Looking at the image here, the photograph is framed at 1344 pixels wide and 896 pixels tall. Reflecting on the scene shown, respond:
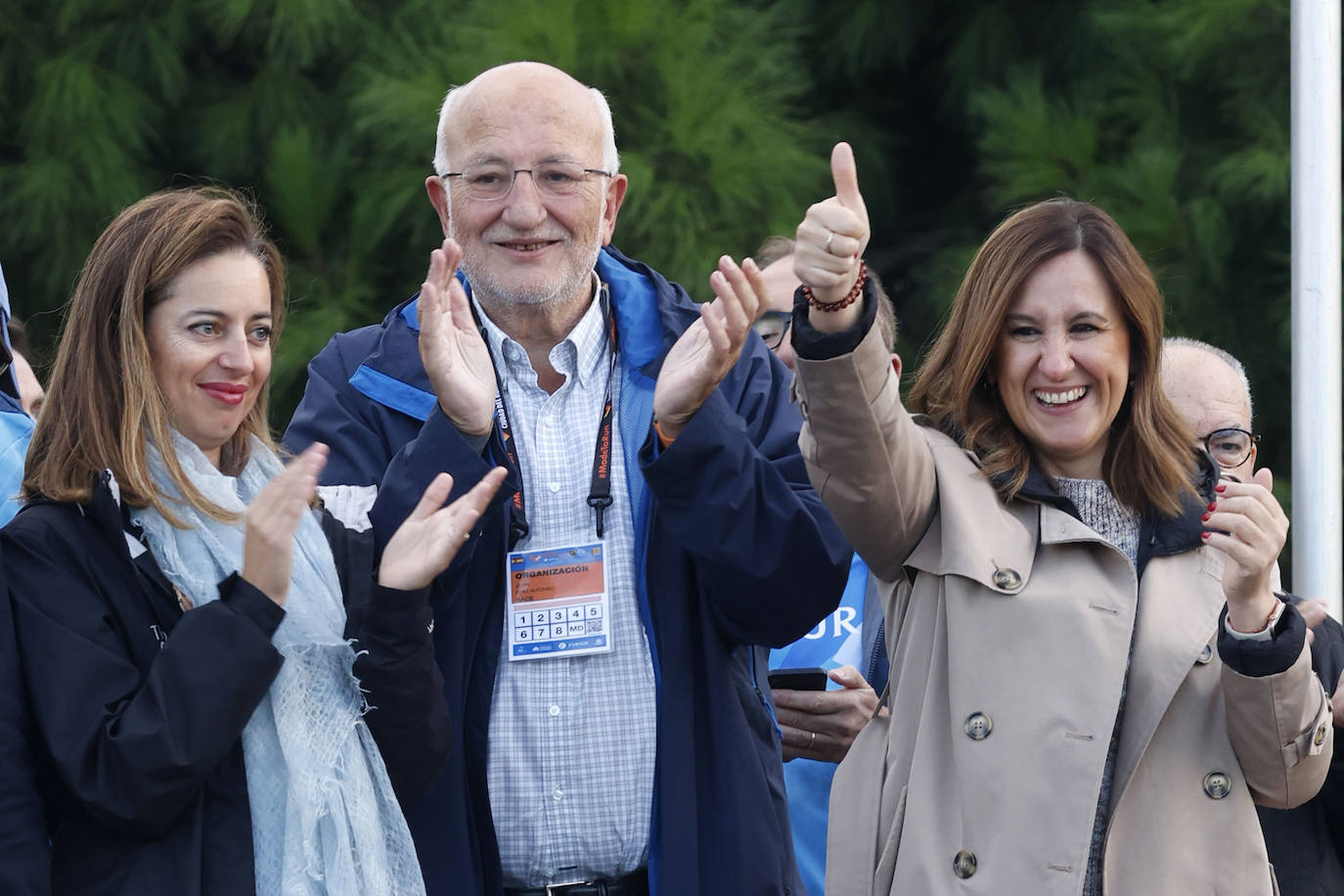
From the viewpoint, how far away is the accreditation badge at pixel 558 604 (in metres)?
3.22

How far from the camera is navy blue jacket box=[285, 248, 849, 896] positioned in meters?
3.10

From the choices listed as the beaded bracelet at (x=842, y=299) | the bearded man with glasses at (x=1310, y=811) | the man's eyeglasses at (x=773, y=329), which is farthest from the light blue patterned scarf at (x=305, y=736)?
the man's eyeglasses at (x=773, y=329)

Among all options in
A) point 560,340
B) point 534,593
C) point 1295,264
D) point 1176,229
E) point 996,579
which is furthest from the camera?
point 1176,229

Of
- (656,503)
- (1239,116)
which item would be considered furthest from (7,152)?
(1239,116)

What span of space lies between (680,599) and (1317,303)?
2.18 metres

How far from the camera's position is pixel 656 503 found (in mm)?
3277

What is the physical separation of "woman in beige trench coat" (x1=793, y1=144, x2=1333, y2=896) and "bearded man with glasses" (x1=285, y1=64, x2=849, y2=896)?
206 mm

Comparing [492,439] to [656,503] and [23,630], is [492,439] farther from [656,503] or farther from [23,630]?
[23,630]

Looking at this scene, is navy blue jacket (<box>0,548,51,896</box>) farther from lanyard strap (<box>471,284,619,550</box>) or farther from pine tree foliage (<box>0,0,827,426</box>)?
pine tree foliage (<box>0,0,827,426</box>)

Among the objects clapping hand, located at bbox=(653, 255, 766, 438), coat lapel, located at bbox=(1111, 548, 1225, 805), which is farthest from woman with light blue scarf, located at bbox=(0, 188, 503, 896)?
coat lapel, located at bbox=(1111, 548, 1225, 805)

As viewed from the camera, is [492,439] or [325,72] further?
[325,72]

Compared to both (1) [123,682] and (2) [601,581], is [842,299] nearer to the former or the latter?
(2) [601,581]

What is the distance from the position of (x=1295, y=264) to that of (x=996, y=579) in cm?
208

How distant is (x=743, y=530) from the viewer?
3.10 m
